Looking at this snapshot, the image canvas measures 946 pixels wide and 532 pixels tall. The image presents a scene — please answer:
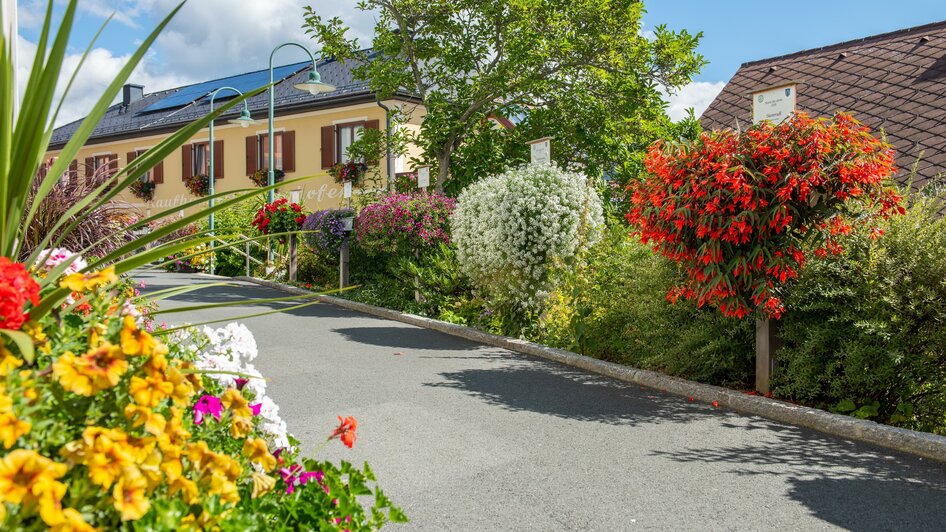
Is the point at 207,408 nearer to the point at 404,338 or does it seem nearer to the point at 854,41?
the point at 404,338

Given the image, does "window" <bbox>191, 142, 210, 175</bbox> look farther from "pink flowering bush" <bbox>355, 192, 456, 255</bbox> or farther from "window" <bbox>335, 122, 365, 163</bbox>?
"pink flowering bush" <bbox>355, 192, 456, 255</bbox>

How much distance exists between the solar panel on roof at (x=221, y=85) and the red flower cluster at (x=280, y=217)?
533 inches

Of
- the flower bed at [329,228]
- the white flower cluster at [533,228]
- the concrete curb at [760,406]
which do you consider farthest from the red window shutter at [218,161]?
the concrete curb at [760,406]

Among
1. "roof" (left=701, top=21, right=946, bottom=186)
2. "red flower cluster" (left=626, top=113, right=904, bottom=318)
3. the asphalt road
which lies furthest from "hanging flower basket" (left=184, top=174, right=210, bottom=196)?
"red flower cluster" (left=626, top=113, right=904, bottom=318)

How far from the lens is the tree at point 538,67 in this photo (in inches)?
569

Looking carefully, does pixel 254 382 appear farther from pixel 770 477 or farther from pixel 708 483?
pixel 770 477

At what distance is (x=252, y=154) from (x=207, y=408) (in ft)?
87.5

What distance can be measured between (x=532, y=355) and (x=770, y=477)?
4.35 m

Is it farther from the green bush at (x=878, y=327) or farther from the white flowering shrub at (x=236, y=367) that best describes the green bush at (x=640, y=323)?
the white flowering shrub at (x=236, y=367)

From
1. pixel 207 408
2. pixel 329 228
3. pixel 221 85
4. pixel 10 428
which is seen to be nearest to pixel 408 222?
pixel 329 228

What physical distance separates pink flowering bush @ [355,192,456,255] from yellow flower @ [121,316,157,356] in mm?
11250

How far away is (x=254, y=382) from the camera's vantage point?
9.42 feet

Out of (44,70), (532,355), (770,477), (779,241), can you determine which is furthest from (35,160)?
(532,355)

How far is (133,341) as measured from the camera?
1.84m
